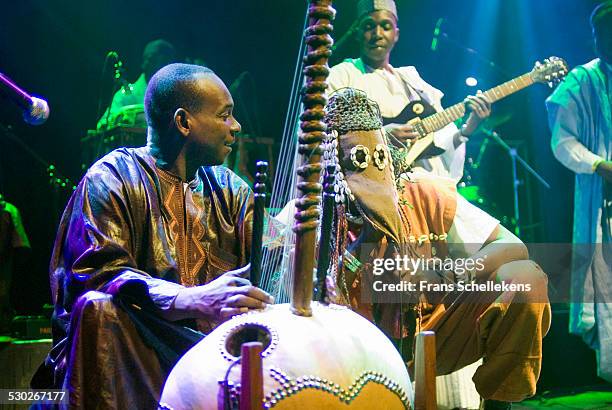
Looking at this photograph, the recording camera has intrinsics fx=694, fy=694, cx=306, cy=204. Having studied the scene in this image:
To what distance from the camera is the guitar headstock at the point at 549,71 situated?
5.61 meters

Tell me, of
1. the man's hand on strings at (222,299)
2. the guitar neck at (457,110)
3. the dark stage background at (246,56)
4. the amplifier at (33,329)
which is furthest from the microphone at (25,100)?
the dark stage background at (246,56)

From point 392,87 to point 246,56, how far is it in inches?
74.0

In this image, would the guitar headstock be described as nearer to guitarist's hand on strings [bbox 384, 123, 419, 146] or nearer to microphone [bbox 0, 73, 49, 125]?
guitarist's hand on strings [bbox 384, 123, 419, 146]

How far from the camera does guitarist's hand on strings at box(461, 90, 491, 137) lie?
17.5 ft

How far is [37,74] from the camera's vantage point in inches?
237

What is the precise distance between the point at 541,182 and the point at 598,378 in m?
1.92

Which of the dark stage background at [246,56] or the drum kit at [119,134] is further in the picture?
the dark stage background at [246,56]

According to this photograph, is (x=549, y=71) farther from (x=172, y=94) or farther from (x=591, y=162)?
(x=172, y=94)

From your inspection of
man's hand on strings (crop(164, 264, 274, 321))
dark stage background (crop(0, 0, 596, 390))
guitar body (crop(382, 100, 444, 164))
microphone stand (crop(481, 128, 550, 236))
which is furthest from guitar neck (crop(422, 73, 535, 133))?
man's hand on strings (crop(164, 264, 274, 321))

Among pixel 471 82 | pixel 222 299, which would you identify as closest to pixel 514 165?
pixel 471 82

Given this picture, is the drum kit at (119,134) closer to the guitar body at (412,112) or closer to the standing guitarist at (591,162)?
the guitar body at (412,112)

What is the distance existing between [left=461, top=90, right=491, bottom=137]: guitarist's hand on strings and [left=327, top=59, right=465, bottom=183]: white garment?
124 millimetres

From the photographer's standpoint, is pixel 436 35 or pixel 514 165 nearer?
pixel 436 35

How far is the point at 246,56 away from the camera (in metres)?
6.51
